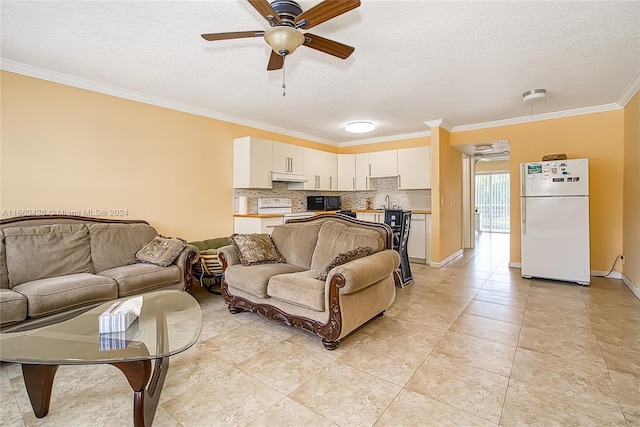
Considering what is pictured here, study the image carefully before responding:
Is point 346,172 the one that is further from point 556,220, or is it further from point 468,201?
point 556,220

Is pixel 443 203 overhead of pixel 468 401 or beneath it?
overhead

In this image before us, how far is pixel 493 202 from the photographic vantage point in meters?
9.84

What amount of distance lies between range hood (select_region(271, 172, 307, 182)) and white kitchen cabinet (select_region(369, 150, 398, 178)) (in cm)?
143

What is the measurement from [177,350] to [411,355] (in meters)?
1.62

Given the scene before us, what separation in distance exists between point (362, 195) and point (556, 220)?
3.43 metres

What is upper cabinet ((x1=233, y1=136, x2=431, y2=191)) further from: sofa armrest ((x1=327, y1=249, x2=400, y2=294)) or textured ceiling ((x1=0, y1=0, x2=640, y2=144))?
sofa armrest ((x1=327, y1=249, x2=400, y2=294))

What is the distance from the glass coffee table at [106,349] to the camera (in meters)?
1.47

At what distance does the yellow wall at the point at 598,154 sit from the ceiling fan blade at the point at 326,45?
3.95 meters

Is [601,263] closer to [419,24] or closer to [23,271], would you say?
[419,24]

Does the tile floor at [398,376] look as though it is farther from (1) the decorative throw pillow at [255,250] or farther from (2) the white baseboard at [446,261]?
(2) the white baseboard at [446,261]

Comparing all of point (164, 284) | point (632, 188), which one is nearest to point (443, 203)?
point (632, 188)

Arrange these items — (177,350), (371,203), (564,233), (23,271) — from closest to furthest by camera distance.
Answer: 1. (177,350)
2. (23,271)
3. (564,233)
4. (371,203)

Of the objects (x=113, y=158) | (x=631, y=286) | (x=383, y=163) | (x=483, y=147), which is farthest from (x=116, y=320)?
(x=483, y=147)

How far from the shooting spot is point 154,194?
381cm
